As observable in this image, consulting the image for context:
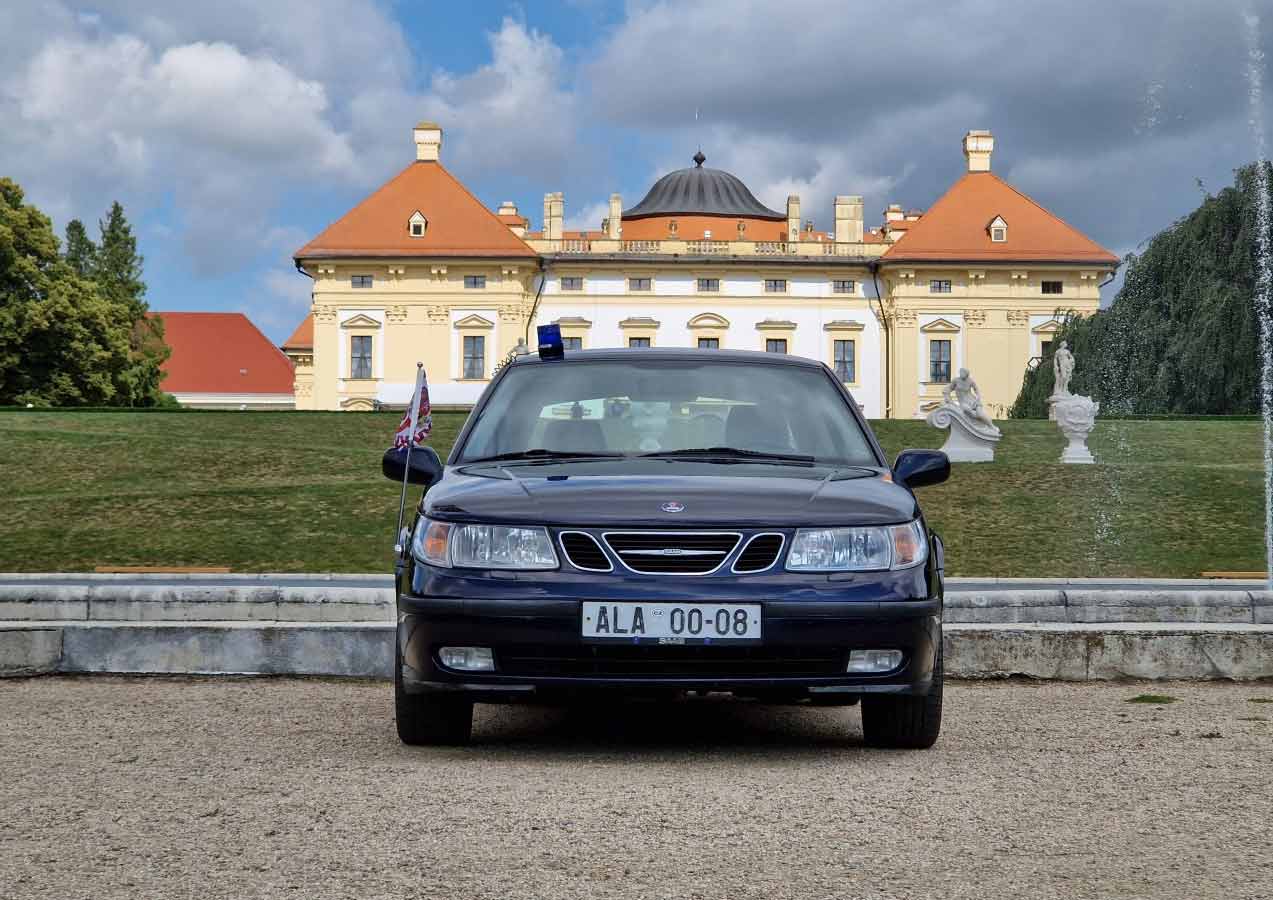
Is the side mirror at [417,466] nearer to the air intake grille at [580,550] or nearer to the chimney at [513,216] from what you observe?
the air intake grille at [580,550]

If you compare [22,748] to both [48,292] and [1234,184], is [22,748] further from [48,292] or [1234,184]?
[48,292]

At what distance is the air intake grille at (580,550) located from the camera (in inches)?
227

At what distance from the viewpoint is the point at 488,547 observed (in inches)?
230

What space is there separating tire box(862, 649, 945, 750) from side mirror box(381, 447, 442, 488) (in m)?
1.89

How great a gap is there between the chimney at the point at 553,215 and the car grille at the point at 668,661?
7450cm

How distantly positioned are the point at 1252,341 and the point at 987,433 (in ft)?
45.1

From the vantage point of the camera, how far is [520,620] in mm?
5762

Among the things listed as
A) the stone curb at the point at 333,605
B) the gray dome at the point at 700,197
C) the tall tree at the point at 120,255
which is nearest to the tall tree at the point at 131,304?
the tall tree at the point at 120,255

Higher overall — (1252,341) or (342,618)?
(1252,341)

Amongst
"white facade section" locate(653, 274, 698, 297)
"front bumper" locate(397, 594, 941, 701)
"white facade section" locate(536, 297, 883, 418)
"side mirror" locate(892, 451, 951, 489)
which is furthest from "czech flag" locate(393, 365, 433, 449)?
"white facade section" locate(653, 274, 698, 297)

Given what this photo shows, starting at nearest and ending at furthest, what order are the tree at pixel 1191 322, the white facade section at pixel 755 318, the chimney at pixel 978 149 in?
the tree at pixel 1191 322 < the white facade section at pixel 755 318 < the chimney at pixel 978 149

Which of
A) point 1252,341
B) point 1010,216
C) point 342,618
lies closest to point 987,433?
point 1252,341

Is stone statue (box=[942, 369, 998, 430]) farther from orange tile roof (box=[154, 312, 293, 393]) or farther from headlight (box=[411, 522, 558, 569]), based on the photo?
orange tile roof (box=[154, 312, 293, 393])

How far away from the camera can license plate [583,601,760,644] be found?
5.71 meters
